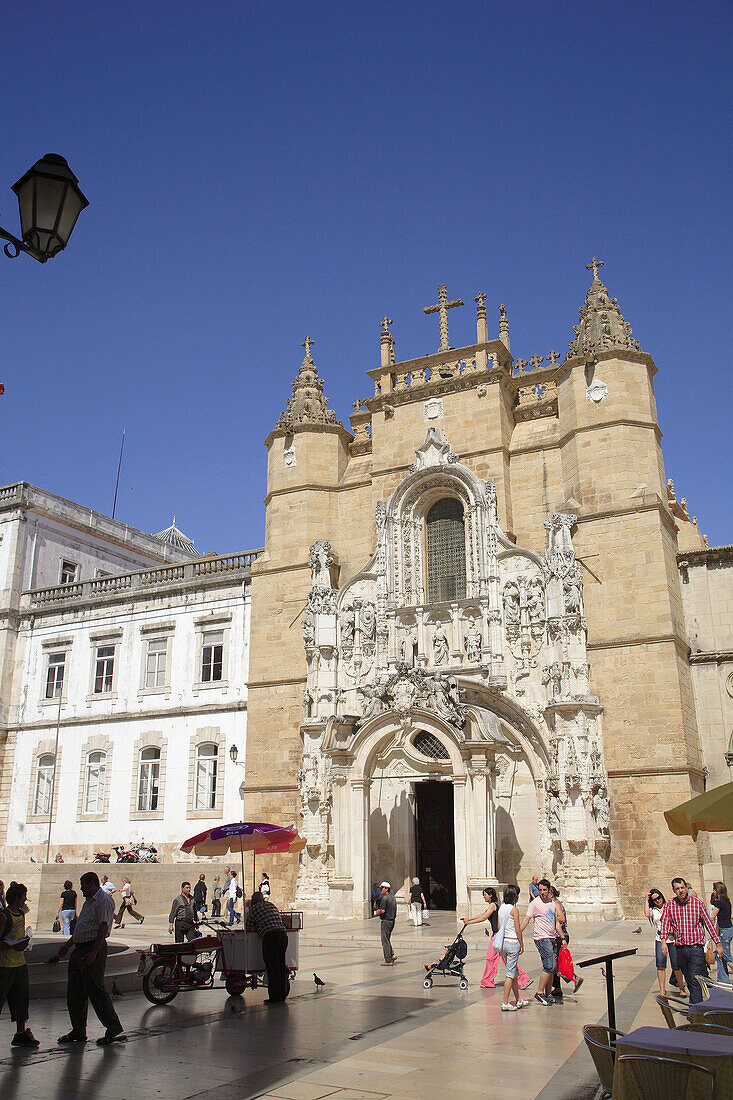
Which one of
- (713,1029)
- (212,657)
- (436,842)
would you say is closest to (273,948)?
(713,1029)

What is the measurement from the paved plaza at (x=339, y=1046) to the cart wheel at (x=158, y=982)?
0.66 ft

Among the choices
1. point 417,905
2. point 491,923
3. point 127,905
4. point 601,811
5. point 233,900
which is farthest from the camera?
point 127,905

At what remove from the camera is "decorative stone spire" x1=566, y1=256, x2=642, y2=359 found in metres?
25.4

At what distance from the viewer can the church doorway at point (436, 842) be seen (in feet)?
79.6

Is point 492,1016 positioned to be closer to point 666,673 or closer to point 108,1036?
point 108,1036

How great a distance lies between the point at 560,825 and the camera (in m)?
21.5

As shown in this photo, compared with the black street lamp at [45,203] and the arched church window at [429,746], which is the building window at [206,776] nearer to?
the arched church window at [429,746]

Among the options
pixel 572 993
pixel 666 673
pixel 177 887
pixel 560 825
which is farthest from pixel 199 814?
pixel 572 993

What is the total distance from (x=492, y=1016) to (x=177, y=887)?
16822 mm

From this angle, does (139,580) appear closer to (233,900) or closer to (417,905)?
(233,900)

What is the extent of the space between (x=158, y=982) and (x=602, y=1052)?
7.30 metres

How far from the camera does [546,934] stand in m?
11.6

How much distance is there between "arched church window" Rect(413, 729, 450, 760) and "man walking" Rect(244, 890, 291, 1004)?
11.6m

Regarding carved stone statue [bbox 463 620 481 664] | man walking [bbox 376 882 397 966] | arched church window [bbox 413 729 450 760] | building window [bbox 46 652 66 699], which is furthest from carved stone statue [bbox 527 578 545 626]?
building window [bbox 46 652 66 699]
